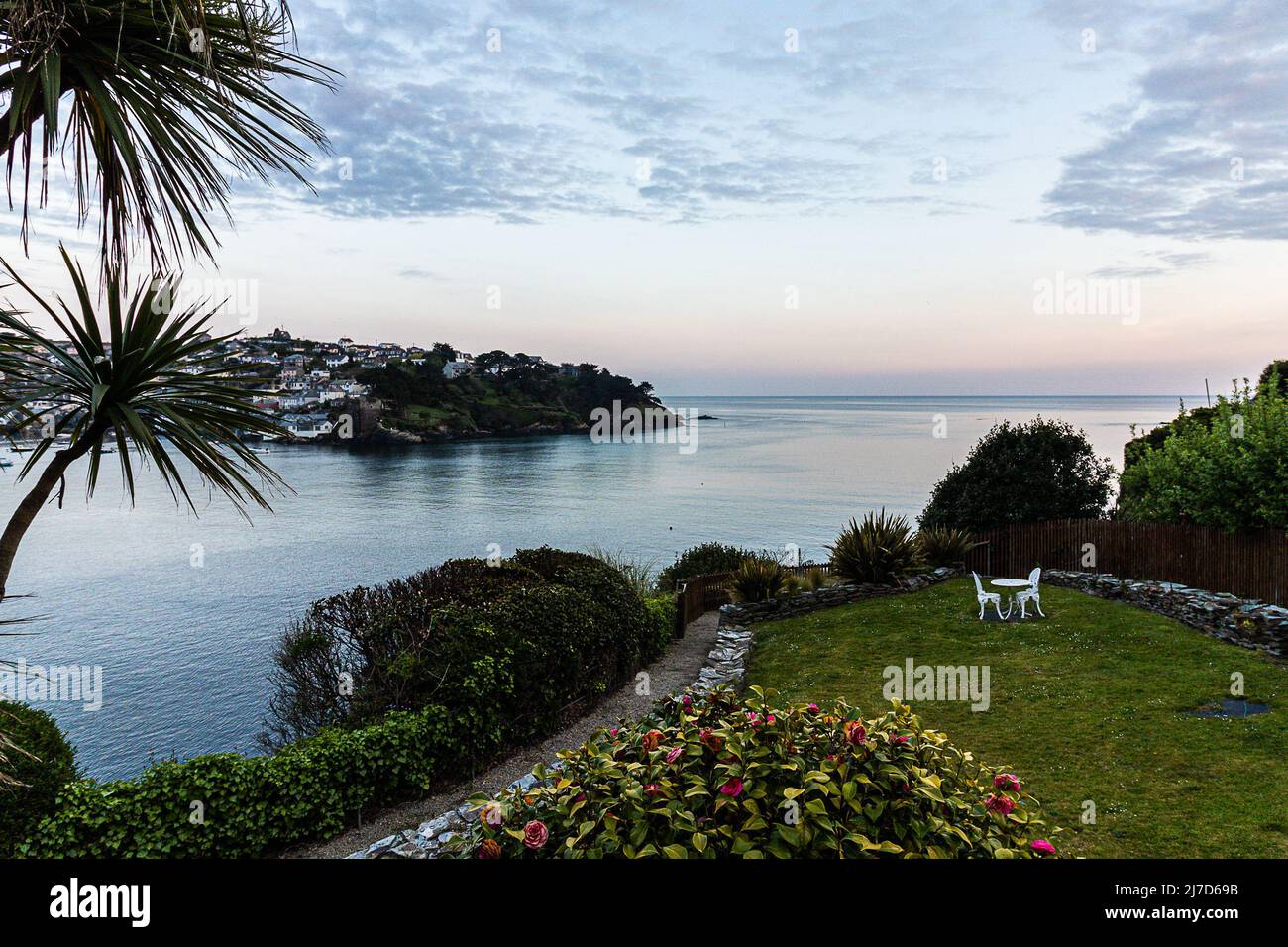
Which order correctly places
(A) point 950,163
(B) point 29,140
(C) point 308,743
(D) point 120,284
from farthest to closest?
1. (A) point 950,163
2. (C) point 308,743
3. (D) point 120,284
4. (B) point 29,140

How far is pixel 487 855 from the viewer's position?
9.16 feet

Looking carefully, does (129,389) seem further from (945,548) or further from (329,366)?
→ (329,366)

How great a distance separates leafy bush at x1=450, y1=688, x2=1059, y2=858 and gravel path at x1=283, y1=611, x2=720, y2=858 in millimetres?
4894

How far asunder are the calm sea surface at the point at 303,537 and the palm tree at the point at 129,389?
4.83 metres

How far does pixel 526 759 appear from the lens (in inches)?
373

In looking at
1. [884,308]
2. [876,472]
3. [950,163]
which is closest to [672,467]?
[876,472]

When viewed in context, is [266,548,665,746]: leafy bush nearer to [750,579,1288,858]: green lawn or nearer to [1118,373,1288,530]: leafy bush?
[750,579,1288,858]: green lawn

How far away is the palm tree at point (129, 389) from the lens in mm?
2691

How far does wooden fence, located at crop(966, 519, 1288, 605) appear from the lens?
1363cm

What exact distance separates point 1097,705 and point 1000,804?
751cm

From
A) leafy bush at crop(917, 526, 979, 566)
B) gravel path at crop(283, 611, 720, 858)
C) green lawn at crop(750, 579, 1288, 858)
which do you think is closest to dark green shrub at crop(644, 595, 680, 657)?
gravel path at crop(283, 611, 720, 858)

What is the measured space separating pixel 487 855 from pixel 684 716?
1089mm

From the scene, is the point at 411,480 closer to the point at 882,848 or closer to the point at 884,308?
the point at 884,308

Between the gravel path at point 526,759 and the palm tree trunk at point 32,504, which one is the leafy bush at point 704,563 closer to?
the gravel path at point 526,759
